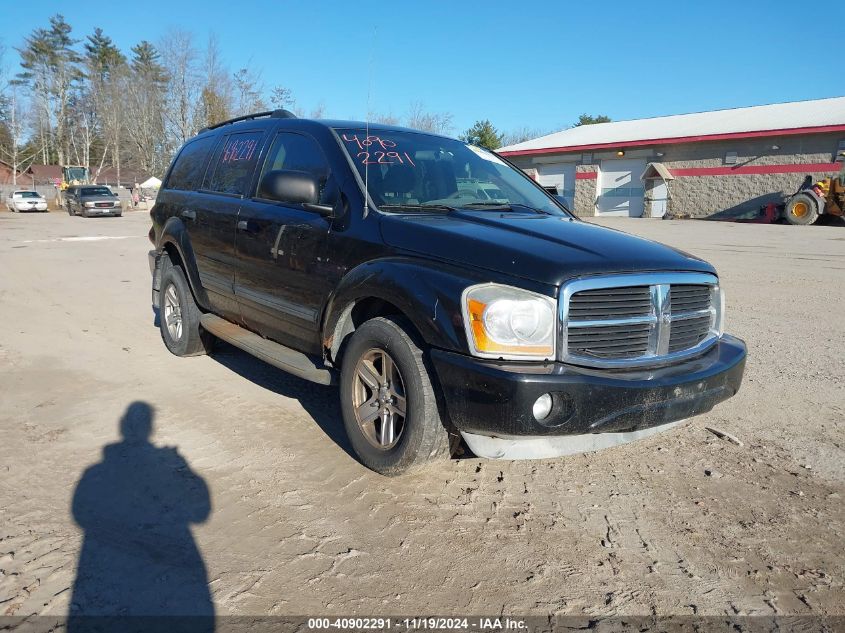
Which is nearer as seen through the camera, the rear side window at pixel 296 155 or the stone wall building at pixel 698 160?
the rear side window at pixel 296 155

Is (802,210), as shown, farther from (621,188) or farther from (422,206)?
(422,206)

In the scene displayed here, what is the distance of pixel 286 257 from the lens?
411cm

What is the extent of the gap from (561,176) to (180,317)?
1333 inches

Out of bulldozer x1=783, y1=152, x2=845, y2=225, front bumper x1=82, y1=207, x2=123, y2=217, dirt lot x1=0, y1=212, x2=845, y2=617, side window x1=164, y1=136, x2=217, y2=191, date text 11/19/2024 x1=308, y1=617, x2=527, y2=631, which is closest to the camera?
date text 11/19/2024 x1=308, y1=617, x2=527, y2=631

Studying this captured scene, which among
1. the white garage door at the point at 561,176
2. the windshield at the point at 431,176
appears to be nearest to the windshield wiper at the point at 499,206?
the windshield at the point at 431,176

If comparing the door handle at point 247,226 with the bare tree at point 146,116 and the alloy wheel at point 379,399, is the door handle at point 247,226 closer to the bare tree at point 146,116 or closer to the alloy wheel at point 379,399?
the alloy wheel at point 379,399

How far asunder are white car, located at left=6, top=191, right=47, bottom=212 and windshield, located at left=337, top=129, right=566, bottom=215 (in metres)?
42.4

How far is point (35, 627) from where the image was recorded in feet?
7.53

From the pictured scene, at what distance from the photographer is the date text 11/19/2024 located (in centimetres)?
235

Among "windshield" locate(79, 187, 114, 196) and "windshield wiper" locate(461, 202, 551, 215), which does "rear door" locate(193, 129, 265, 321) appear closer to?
"windshield wiper" locate(461, 202, 551, 215)

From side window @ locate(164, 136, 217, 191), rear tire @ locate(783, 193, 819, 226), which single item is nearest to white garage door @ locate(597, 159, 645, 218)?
rear tire @ locate(783, 193, 819, 226)

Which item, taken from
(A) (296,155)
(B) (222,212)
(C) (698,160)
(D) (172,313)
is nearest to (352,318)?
(A) (296,155)

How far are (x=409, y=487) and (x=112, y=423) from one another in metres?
2.12

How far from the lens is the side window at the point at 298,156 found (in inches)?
161
